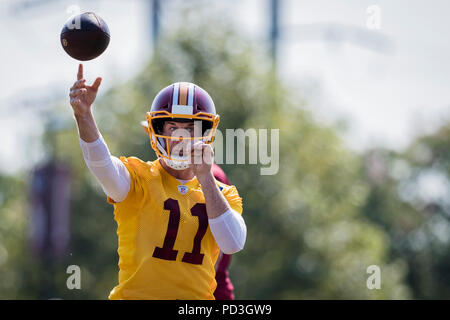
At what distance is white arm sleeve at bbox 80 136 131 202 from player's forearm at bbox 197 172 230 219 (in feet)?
1.63

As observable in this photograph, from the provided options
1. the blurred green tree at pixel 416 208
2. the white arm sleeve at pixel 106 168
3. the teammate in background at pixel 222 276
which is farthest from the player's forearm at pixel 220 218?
the blurred green tree at pixel 416 208

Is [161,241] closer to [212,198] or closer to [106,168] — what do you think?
[212,198]

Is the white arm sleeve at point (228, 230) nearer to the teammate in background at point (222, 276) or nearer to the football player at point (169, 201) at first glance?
the football player at point (169, 201)

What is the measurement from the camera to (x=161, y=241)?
4.46 metres

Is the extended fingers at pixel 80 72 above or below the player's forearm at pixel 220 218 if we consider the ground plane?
above

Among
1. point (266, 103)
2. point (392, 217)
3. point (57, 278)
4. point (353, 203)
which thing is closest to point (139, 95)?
point (266, 103)

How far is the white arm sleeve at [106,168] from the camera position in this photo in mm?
4219

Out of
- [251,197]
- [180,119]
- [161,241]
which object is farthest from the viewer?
[251,197]

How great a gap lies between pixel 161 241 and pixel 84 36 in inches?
56.7

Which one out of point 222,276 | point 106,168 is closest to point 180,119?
point 106,168

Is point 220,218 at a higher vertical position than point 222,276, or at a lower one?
higher

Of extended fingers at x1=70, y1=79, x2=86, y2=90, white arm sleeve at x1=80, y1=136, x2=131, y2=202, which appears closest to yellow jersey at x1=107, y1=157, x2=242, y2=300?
white arm sleeve at x1=80, y1=136, x2=131, y2=202

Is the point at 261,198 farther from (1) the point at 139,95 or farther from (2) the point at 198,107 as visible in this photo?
(2) the point at 198,107

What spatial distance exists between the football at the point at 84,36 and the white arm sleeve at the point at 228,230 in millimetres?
1426
